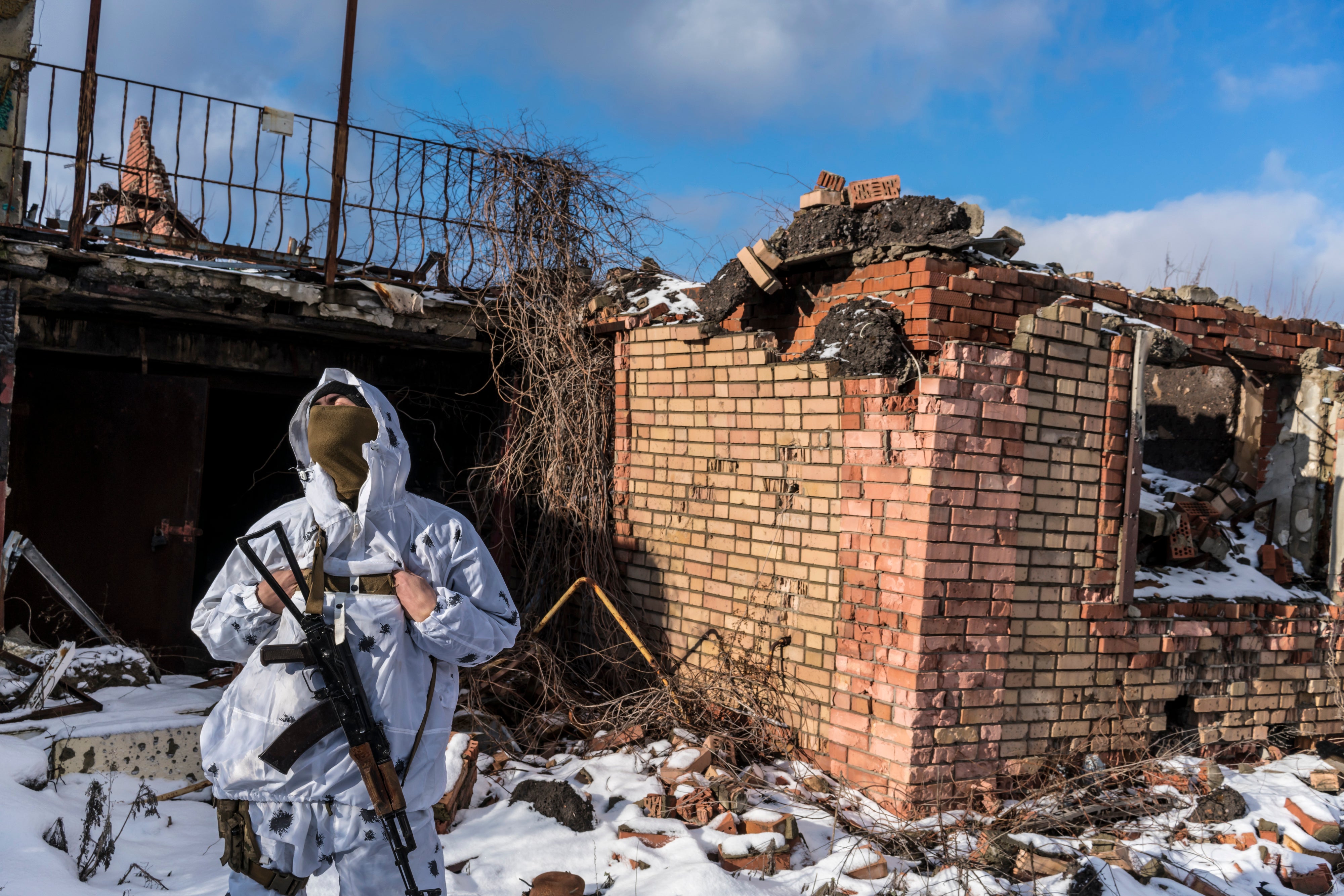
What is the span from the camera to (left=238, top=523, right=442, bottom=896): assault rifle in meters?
2.26

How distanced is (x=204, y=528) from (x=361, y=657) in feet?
23.1

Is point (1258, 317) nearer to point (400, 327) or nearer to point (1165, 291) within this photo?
point (1165, 291)

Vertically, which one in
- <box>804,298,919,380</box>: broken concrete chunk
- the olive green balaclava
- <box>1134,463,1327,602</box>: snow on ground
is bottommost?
<box>1134,463,1327,602</box>: snow on ground

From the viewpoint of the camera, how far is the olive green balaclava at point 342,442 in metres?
2.46

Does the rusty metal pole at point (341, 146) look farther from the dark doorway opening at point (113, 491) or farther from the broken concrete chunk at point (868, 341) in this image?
the broken concrete chunk at point (868, 341)

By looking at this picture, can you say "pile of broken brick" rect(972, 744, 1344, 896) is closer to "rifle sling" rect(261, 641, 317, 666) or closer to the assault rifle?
the assault rifle

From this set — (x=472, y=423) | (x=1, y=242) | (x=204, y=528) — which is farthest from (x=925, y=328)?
(x=204, y=528)

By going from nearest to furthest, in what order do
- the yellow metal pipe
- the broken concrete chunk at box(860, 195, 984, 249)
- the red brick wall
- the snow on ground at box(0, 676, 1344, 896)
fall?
the snow on ground at box(0, 676, 1344, 896)
the red brick wall
the broken concrete chunk at box(860, 195, 984, 249)
the yellow metal pipe

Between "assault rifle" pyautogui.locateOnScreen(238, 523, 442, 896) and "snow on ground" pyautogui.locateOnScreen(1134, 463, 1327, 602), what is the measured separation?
373 cm

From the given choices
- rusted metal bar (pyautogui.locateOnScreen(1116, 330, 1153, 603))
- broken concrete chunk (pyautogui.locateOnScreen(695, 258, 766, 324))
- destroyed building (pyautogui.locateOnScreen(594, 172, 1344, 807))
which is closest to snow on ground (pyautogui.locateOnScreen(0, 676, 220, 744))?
destroyed building (pyautogui.locateOnScreen(594, 172, 1344, 807))

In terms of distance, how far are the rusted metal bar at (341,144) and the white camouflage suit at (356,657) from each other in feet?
11.0

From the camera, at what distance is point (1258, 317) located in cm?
528

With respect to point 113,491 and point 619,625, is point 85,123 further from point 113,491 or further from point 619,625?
point 619,625

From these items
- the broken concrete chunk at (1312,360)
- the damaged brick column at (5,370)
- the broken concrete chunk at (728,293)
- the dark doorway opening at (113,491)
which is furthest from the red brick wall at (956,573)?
the damaged brick column at (5,370)
